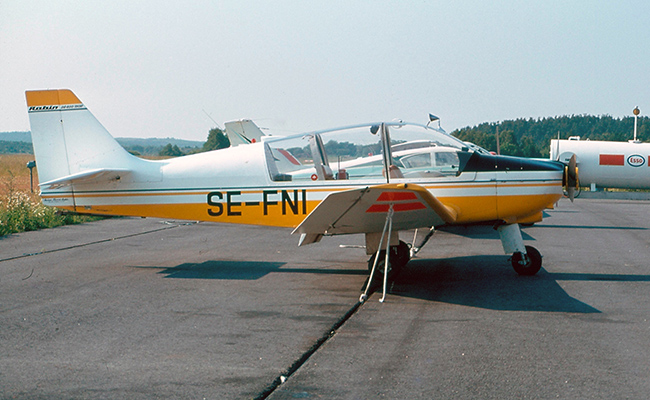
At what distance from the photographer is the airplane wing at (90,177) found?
769 centimetres

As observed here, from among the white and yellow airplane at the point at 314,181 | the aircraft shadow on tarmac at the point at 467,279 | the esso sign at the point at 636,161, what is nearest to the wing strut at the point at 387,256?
the white and yellow airplane at the point at 314,181

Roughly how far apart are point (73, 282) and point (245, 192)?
8.29 ft

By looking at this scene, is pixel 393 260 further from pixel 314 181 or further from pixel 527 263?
pixel 527 263

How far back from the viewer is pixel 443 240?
10.9m

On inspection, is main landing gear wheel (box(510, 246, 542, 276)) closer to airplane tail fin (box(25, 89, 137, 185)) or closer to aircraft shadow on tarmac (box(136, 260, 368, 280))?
aircraft shadow on tarmac (box(136, 260, 368, 280))

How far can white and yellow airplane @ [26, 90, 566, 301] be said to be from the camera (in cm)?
676

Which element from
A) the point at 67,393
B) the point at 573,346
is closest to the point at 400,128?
the point at 573,346

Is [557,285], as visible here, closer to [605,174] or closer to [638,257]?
[638,257]

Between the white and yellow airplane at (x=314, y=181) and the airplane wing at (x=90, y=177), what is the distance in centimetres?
1

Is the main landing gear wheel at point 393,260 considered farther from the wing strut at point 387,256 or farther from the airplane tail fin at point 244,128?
the airplane tail fin at point 244,128

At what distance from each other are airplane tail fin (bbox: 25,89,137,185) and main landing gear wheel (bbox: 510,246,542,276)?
18.5ft

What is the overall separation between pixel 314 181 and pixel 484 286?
100 inches

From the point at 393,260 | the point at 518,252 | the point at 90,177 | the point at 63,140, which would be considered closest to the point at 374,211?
the point at 393,260

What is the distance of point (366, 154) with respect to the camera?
7.16 m
